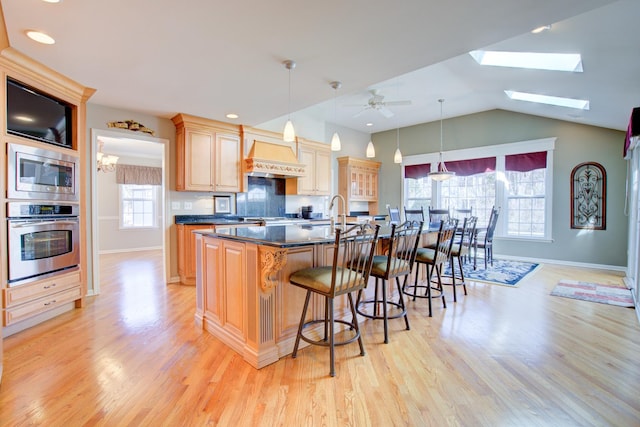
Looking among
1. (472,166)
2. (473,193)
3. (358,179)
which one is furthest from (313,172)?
(473,193)

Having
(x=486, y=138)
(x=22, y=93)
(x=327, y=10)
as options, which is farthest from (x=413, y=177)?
(x=22, y=93)

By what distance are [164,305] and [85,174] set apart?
178cm

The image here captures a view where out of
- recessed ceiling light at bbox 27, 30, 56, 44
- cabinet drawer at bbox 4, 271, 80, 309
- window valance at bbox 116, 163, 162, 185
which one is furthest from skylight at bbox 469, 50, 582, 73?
window valance at bbox 116, 163, 162, 185

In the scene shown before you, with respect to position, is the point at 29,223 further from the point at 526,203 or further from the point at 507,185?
the point at 526,203

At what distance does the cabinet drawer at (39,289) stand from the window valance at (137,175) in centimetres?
489

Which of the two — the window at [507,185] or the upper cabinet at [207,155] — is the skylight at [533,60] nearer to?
the window at [507,185]

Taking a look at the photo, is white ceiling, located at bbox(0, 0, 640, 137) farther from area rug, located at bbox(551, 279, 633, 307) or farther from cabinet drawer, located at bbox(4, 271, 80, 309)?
area rug, located at bbox(551, 279, 633, 307)

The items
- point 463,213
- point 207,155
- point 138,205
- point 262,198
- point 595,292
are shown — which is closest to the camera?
point 595,292

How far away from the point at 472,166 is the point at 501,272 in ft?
8.44

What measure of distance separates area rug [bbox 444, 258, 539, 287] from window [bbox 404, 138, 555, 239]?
80cm

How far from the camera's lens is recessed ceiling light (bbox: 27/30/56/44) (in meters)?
2.26

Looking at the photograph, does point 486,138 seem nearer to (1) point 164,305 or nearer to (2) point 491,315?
(2) point 491,315

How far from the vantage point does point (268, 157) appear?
516 cm

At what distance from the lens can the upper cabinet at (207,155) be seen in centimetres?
441
